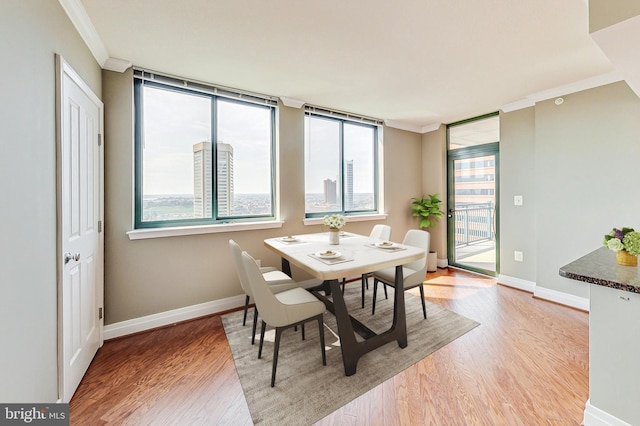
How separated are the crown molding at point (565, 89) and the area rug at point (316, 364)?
295 centimetres

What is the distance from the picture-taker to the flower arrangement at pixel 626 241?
55.8 inches

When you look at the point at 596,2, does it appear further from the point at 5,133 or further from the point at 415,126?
the point at 415,126

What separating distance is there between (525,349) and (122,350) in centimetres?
356

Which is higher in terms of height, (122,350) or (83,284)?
(83,284)

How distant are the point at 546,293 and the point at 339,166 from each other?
10.7 feet

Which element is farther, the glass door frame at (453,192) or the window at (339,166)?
the glass door frame at (453,192)

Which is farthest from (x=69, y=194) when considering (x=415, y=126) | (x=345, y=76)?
(x=415, y=126)

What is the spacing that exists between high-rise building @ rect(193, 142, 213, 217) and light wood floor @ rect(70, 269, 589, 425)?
1.30m

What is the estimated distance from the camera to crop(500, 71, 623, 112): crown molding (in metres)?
2.69

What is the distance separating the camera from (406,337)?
2268mm

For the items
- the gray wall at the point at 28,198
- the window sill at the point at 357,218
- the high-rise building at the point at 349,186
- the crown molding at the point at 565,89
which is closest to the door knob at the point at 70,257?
the gray wall at the point at 28,198

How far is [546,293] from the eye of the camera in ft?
10.6

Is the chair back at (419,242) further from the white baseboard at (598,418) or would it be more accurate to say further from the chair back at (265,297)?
the chair back at (265,297)

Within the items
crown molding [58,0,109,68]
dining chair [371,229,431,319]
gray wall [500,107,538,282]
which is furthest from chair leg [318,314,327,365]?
gray wall [500,107,538,282]
